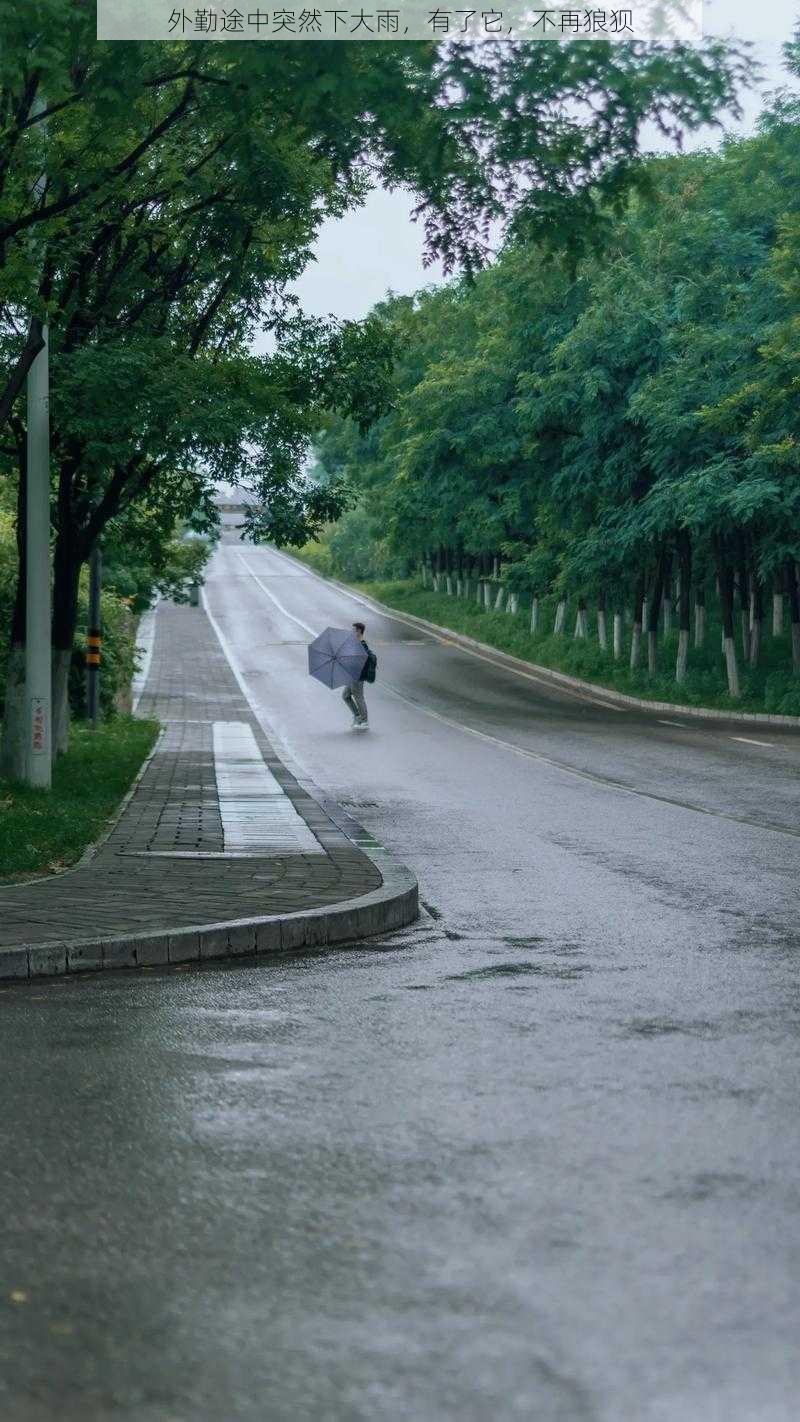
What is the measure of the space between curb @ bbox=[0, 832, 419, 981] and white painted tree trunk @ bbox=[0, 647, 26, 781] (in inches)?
307

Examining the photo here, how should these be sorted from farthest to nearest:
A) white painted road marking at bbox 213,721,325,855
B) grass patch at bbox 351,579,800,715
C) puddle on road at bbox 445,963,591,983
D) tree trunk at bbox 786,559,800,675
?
grass patch at bbox 351,579,800,715
tree trunk at bbox 786,559,800,675
white painted road marking at bbox 213,721,325,855
puddle on road at bbox 445,963,591,983

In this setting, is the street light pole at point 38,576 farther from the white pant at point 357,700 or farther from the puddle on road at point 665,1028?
the white pant at point 357,700

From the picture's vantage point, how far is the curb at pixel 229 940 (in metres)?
8.59

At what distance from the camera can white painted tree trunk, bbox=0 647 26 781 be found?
17.9 m

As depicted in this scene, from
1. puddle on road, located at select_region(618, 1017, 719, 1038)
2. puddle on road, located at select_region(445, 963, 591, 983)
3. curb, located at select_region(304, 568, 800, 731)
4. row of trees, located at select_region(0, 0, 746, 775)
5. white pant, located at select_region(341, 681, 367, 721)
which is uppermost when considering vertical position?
row of trees, located at select_region(0, 0, 746, 775)

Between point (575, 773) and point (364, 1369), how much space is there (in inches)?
740

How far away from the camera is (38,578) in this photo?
16953 millimetres

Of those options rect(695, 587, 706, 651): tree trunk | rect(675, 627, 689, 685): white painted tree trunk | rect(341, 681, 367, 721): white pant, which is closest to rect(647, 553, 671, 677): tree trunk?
rect(675, 627, 689, 685): white painted tree trunk

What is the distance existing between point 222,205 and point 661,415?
864 inches

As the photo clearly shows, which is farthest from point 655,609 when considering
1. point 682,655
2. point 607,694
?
point 607,694

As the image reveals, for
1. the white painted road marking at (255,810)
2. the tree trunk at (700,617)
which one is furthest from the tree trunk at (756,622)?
the white painted road marking at (255,810)

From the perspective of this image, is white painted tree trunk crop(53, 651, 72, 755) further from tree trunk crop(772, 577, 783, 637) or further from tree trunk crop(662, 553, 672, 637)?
tree trunk crop(772, 577, 783, 637)

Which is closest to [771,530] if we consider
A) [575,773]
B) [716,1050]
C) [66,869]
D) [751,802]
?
[575,773]

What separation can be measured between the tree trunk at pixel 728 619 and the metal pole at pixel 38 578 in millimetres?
25145
